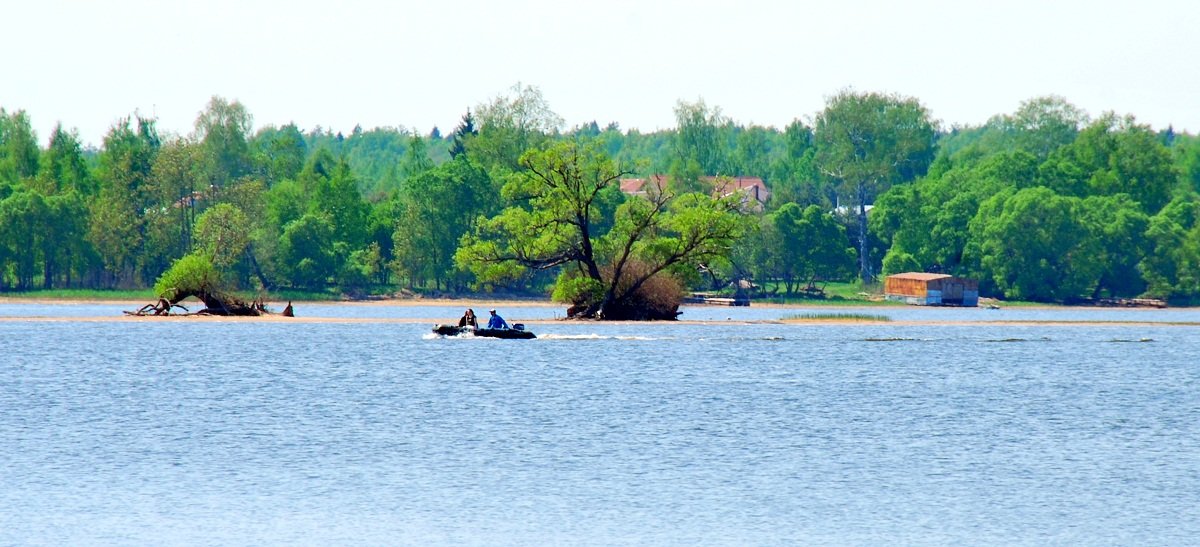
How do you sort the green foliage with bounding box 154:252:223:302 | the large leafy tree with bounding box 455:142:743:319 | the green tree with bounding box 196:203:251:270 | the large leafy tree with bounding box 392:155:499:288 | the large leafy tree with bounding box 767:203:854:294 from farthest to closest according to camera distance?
the large leafy tree with bounding box 767:203:854:294
the large leafy tree with bounding box 392:155:499:288
the green tree with bounding box 196:203:251:270
the large leafy tree with bounding box 455:142:743:319
the green foliage with bounding box 154:252:223:302

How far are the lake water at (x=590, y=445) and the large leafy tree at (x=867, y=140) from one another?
100684 millimetres

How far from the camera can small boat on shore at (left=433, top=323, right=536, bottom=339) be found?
78062 millimetres

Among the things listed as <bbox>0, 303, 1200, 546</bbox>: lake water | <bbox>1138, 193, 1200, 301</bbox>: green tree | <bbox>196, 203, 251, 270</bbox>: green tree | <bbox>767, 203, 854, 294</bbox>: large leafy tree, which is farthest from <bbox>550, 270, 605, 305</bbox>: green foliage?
<bbox>1138, 193, 1200, 301</bbox>: green tree

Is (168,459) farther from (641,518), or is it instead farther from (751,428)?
(751,428)

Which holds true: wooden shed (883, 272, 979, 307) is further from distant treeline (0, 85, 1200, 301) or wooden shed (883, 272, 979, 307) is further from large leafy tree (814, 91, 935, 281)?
large leafy tree (814, 91, 935, 281)

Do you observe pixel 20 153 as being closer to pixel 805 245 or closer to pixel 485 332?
pixel 805 245

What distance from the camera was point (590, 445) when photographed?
42250mm

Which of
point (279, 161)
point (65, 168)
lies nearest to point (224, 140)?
point (279, 161)

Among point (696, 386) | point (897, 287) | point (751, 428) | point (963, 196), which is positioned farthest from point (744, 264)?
point (751, 428)

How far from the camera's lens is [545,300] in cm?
14912

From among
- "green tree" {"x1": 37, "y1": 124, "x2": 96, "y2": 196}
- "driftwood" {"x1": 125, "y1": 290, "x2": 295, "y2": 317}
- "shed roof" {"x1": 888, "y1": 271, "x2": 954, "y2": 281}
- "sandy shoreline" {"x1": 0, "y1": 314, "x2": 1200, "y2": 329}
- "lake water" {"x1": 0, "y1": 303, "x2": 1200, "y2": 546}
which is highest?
"green tree" {"x1": 37, "y1": 124, "x2": 96, "y2": 196}

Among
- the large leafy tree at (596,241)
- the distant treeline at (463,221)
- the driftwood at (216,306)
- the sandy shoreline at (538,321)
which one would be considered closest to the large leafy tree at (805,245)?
the distant treeline at (463,221)

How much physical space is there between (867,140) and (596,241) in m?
93.9

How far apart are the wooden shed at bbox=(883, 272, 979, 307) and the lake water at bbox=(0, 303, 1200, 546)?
226 feet
